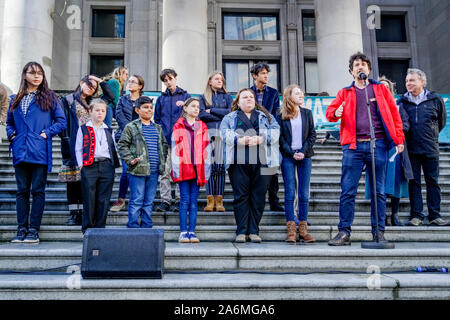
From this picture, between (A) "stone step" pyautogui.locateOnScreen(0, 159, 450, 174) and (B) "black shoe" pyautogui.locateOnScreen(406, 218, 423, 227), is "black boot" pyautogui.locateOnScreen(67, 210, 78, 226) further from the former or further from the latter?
(B) "black shoe" pyautogui.locateOnScreen(406, 218, 423, 227)

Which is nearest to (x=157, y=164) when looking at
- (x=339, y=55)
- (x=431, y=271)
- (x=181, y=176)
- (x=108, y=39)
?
(x=181, y=176)

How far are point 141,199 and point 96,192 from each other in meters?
0.57

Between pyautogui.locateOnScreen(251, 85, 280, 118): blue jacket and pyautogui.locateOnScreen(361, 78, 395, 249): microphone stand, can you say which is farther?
pyautogui.locateOnScreen(251, 85, 280, 118): blue jacket

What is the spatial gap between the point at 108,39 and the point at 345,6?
37.6 feet

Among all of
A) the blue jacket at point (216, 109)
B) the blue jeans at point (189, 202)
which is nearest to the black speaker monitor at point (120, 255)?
the blue jeans at point (189, 202)

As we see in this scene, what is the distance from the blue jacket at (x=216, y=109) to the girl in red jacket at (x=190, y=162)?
57 cm

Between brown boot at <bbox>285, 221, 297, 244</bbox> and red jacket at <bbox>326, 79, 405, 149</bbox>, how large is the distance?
1220 millimetres

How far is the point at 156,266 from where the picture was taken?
3686 mm

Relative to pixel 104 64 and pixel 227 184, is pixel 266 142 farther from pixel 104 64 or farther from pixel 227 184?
pixel 104 64

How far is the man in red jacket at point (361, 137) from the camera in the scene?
4938 millimetres

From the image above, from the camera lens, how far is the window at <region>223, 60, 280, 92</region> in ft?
65.5

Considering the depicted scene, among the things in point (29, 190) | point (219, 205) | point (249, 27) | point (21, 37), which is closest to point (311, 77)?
point (249, 27)

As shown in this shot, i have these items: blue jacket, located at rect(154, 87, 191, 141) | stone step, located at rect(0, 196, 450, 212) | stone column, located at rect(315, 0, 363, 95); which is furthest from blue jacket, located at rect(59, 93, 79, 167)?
stone column, located at rect(315, 0, 363, 95)

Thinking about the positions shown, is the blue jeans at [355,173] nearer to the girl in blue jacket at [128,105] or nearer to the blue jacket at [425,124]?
the blue jacket at [425,124]
